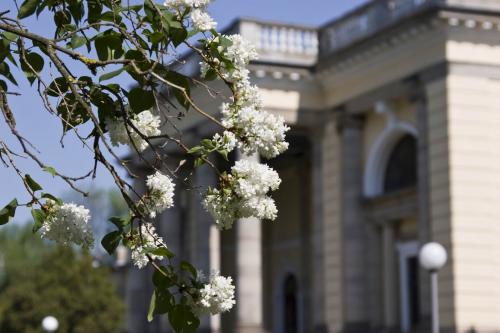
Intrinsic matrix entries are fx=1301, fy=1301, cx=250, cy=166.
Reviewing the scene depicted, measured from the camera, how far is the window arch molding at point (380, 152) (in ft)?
120

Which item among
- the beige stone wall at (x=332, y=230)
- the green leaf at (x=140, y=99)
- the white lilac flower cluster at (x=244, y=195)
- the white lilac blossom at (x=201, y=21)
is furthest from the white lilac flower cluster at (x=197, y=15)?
the beige stone wall at (x=332, y=230)

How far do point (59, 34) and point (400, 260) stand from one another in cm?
2933

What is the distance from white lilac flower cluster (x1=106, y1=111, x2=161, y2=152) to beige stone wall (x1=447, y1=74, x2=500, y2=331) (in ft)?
80.7

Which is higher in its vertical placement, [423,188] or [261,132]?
[423,188]

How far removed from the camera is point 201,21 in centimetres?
781

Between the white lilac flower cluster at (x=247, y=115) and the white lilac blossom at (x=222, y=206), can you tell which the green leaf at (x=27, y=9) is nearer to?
the white lilac flower cluster at (x=247, y=115)

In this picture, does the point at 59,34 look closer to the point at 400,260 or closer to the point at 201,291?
the point at 201,291

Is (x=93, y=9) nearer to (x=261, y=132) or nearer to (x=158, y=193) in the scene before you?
(x=158, y=193)

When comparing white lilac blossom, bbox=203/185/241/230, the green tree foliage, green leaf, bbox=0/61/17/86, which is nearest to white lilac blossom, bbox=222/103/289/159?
white lilac blossom, bbox=203/185/241/230

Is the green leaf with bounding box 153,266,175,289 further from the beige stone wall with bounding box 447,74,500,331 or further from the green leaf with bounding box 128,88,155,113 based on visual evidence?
the beige stone wall with bounding box 447,74,500,331

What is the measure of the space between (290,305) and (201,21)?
38666mm

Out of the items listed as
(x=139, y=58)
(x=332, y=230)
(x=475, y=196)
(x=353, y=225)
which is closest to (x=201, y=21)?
(x=139, y=58)

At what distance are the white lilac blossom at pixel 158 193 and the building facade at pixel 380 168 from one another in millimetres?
24942

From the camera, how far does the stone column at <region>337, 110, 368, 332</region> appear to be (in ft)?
124
